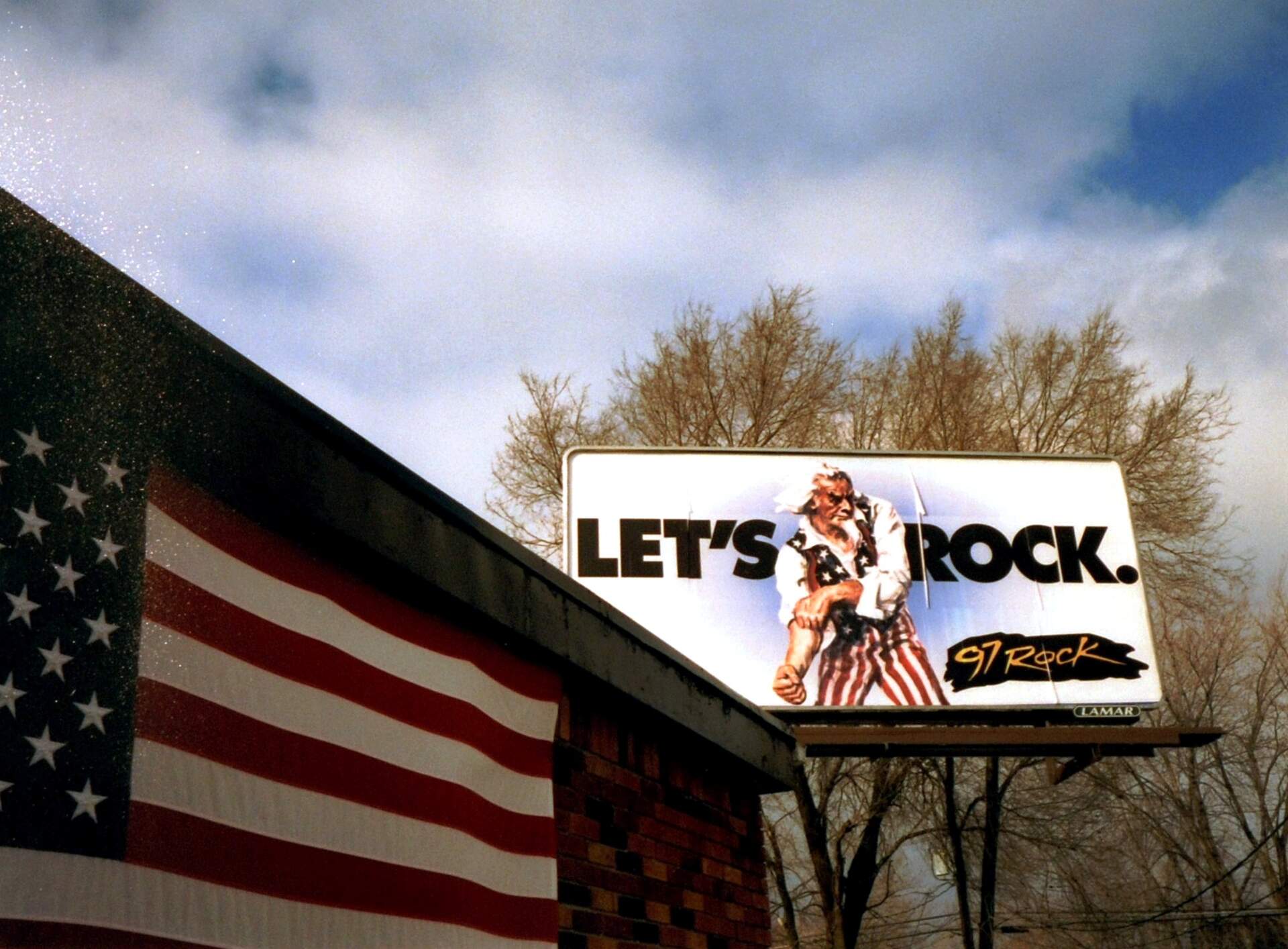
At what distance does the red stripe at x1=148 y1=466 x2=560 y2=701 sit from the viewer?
259cm

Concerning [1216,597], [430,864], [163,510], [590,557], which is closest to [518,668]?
[430,864]

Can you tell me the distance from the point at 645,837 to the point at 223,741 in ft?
6.31

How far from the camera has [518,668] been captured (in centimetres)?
369

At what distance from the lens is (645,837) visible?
A: 420cm

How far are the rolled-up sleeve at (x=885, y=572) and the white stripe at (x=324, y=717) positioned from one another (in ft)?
26.5

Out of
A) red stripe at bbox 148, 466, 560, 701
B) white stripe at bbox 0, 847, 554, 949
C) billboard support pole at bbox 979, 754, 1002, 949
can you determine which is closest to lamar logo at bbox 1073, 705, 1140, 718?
billboard support pole at bbox 979, 754, 1002, 949

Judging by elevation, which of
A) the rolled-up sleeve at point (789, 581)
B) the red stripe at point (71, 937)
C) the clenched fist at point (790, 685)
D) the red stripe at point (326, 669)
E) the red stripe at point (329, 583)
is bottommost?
the red stripe at point (71, 937)

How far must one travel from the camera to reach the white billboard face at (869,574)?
36.6ft

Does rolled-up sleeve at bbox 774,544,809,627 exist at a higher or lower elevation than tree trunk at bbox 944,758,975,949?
higher

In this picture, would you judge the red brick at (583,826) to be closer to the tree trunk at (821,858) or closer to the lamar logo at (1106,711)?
the lamar logo at (1106,711)

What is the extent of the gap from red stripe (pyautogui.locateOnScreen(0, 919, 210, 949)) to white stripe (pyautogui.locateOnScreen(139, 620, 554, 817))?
0.45 metres

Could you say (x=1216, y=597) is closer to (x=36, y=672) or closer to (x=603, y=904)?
(x=603, y=904)

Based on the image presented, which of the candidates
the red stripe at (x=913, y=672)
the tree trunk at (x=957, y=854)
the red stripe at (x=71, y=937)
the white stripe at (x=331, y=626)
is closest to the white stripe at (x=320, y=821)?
the red stripe at (x=71, y=937)

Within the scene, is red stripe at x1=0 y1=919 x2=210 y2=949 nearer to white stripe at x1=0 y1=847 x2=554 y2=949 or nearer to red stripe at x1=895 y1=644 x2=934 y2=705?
white stripe at x1=0 y1=847 x2=554 y2=949
